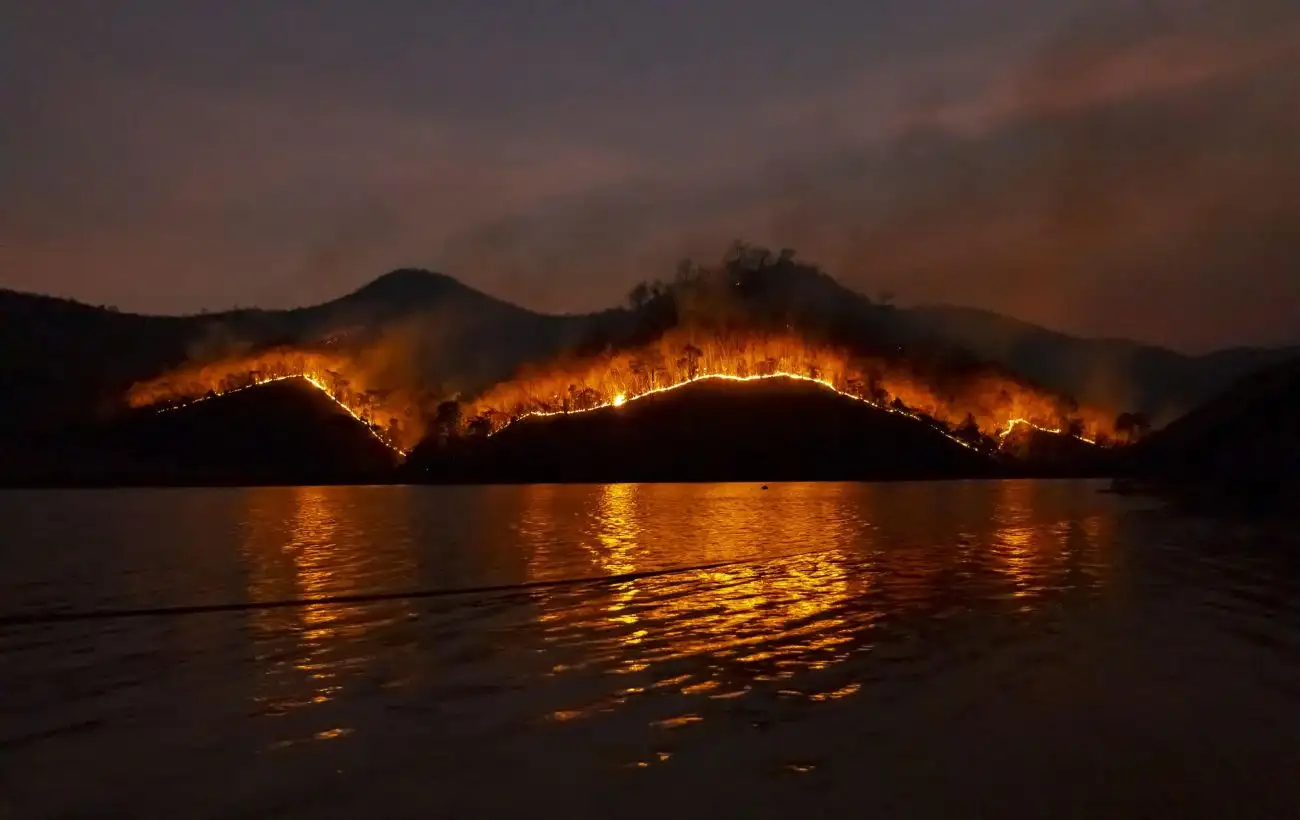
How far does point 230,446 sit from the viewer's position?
13638 centimetres

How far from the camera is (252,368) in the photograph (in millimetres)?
149875

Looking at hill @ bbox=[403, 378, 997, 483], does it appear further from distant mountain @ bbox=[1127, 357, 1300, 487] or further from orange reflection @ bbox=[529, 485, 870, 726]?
orange reflection @ bbox=[529, 485, 870, 726]

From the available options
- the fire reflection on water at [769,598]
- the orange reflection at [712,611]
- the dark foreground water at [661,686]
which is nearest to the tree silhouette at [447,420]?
the fire reflection on water at [769,598]

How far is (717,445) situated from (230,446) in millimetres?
65878

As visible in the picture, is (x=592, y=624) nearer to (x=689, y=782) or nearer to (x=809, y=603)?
(x=809, y=603)

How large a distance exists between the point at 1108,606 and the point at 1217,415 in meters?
72.1

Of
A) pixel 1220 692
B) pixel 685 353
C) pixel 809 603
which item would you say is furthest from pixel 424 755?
pixel 685 353

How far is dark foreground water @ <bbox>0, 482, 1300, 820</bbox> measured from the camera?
9633mm

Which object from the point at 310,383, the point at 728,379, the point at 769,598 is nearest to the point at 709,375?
the point at 728,379

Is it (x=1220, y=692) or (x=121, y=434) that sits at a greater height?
(x=121, y=434)

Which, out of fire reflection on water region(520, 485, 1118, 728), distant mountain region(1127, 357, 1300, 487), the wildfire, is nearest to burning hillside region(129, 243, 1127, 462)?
the wildfire

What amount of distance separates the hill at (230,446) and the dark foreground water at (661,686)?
101325 mm

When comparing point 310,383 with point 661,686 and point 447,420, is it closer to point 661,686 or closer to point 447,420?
point 447,420

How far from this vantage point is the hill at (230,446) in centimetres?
12488
